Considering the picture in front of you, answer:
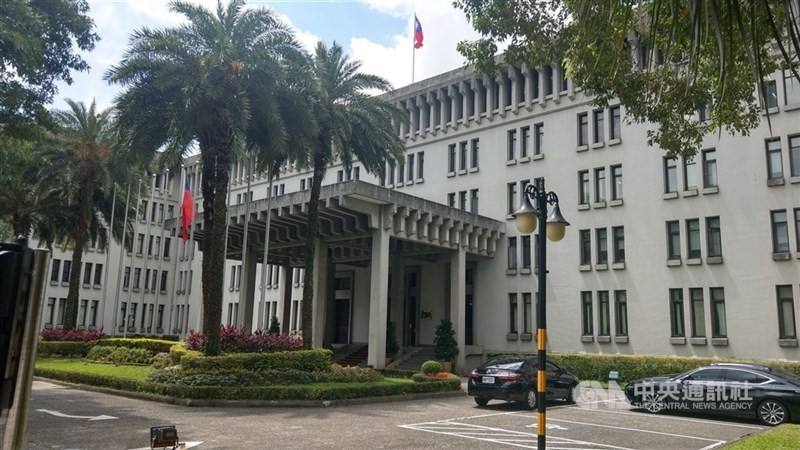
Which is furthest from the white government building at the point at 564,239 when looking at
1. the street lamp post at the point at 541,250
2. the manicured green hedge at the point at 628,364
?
the street lamp post at the point at 541,250

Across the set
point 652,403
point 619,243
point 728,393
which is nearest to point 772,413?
point 728,393

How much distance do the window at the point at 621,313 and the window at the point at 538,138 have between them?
30.2ft

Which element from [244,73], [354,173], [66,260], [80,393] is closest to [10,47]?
[244,73]

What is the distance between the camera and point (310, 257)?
26.0 m

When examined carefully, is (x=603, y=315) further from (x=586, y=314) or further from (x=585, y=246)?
(x=585, y=246)

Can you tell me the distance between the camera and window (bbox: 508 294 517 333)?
35237 mm

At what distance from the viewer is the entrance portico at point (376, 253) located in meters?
29.4

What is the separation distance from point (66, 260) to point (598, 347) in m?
46.6

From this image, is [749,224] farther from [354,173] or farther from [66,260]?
[66,260]

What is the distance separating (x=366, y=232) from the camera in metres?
30.5

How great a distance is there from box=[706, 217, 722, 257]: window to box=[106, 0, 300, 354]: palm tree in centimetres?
1972

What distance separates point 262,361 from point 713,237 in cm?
2092

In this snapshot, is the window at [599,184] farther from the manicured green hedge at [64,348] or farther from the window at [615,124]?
the manicured green hedge at [64,348]

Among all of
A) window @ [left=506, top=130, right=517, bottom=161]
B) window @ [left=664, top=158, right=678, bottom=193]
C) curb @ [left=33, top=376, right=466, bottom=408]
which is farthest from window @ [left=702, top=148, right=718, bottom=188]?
curb @ [left=33, top=376, right=466, bottom=408]
